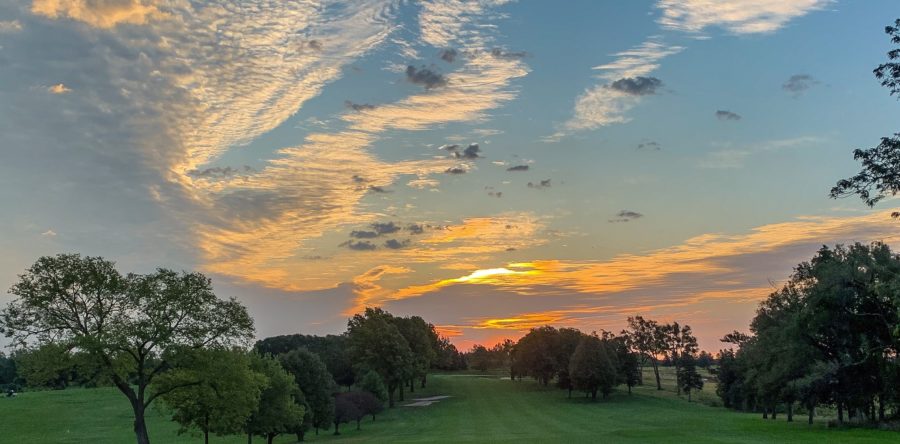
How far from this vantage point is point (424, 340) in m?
130

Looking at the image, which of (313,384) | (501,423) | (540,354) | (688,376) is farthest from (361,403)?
(688,376)

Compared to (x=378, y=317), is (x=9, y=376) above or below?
below

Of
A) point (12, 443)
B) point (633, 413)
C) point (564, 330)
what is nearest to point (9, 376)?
point (12, 443)

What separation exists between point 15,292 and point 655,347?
153m

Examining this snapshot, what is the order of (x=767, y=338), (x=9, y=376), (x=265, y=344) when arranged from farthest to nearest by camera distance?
(x=265, y=344) < (x=9, y=376) < (x=767, y=338)

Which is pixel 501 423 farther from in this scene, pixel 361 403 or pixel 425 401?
pixel 425 401

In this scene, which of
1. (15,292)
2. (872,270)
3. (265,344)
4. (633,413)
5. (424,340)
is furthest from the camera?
(265,344)

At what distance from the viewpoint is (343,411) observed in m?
79.6

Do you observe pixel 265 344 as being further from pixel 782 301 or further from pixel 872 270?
pixel 872 270

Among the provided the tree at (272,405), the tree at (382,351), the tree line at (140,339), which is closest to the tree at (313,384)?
the tree at (272,405)

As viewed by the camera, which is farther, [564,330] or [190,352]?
[564,330]

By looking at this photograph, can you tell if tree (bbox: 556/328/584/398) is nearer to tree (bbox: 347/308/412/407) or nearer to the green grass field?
the green grass field

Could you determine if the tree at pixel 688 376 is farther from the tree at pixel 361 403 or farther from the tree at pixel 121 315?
the tree at pixel 121 315

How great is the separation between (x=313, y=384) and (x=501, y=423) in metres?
24.9
